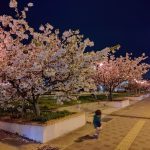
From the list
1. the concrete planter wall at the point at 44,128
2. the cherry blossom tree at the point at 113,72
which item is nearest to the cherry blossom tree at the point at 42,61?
the concrete planter wall at the point at 44,128

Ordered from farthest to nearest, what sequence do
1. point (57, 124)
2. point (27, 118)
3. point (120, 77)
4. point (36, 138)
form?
point (120, 77)
point (27, 118)
point (57, 124)
point (36, 138)

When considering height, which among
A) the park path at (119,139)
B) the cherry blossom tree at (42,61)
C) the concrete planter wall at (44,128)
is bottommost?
the park path at (119,139)

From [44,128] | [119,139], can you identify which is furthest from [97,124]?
[44,128]

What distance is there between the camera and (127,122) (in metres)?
19.7

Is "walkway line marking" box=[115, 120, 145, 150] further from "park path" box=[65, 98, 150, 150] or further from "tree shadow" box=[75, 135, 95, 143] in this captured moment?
"tree shadow" box=[75, 135, 95, 143]

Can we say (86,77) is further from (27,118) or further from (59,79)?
(27,118)

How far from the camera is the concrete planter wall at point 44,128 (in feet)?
43.3

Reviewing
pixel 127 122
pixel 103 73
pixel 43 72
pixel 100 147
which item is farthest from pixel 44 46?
pixel 103 73

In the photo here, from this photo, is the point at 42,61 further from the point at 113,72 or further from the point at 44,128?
the point at 113,72

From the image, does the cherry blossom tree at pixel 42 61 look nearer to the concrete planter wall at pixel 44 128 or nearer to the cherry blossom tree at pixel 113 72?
the concrete planter wall at pixel 44 128

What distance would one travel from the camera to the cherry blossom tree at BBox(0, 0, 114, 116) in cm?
1423

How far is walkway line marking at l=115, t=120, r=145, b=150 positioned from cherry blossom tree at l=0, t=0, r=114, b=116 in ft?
11.4

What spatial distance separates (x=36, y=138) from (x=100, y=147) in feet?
9.72

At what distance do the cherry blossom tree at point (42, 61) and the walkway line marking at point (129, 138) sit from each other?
3.46 m
